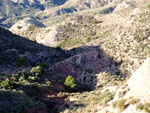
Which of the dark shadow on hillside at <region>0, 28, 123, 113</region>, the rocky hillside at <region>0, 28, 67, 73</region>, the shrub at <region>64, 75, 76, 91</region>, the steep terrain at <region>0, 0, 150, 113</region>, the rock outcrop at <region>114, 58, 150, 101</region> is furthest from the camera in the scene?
the rocky hillside at <region>0, 28, 67, 73</region>

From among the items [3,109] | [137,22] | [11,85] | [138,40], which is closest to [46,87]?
[11,85]

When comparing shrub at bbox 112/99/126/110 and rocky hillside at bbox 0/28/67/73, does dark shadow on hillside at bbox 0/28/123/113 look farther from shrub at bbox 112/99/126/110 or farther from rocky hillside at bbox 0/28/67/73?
shrub at bbox 112/99/126/110

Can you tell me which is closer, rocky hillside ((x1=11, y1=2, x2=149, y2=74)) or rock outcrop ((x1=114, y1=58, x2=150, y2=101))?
rock outcrop ((x1=114, y1=58, x2=150, y2=101))

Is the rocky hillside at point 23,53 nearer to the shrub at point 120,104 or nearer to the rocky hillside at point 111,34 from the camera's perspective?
the rocky hillside at point 111,34

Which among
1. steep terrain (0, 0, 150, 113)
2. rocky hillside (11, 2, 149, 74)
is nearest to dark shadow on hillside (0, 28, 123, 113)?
steep terrain (0, 0, 150, 113)

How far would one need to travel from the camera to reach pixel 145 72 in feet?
44.6

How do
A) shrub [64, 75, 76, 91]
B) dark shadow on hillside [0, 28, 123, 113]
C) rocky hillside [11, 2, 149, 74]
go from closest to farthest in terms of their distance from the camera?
shrub [64, 75, 76, 91]
dark shadow on hillside [0, 28, 123, 113]
rocky hillside [11, 2, 149, 74]

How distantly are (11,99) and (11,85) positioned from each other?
15.3 ft

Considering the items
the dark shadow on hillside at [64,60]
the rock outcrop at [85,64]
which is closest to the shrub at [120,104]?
the dark shadow on hillside at [64,60]

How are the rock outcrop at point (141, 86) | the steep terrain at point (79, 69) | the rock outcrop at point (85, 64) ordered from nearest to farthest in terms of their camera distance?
the rock outcrop at point (141, 86)
the steep terrain at point (79, 69)
the rock outcrop at point (85, 64)

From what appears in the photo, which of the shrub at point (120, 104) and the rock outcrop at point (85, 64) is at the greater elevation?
the shrub at point (120, 104)

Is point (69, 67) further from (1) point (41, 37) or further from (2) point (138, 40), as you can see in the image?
(1) point (41, 37)

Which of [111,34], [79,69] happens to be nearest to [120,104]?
[79,69]

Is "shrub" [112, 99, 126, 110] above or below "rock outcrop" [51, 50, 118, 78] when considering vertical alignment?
above
